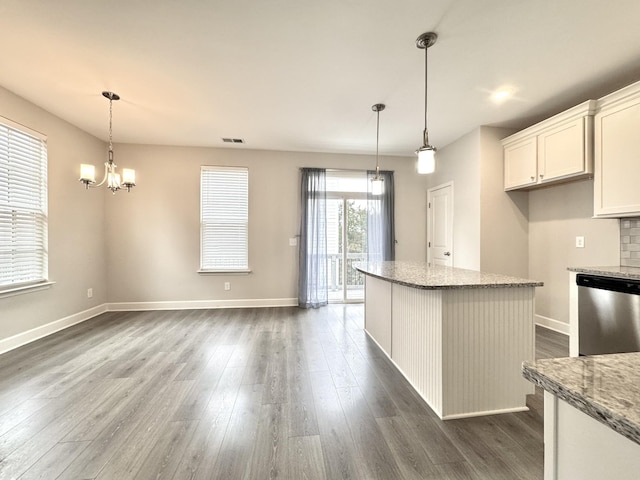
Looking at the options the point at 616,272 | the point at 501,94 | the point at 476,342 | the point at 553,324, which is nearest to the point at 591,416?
the point at 476,342

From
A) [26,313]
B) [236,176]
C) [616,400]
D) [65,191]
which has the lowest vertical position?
[26,313]

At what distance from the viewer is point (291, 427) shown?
1.76 metres

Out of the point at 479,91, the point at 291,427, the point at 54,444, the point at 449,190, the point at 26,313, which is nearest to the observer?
the point at 54,444

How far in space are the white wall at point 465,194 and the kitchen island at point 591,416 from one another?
11.5ft

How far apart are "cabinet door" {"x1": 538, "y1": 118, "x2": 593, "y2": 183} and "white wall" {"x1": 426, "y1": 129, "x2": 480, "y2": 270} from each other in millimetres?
737

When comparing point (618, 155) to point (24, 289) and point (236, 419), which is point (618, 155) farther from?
point (24, 289)

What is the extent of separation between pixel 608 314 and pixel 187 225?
17.7ft

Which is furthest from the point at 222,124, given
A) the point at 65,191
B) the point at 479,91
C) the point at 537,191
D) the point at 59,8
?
the point at 537,191

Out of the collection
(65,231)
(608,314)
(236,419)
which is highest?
(65,231)

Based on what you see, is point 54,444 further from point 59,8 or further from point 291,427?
point 59,8

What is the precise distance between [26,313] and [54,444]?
A: 7.84 feet

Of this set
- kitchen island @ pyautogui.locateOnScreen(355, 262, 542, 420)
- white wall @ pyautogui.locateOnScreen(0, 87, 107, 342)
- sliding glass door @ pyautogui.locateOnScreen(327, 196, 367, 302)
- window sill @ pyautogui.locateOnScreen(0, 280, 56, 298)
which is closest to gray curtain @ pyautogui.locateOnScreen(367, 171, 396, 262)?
sliding glass door @ pyautogui.locateOnScreen(327, 196, 367, 302)

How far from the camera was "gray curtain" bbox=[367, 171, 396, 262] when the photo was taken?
16.2 feet

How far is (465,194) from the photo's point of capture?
160 inches
